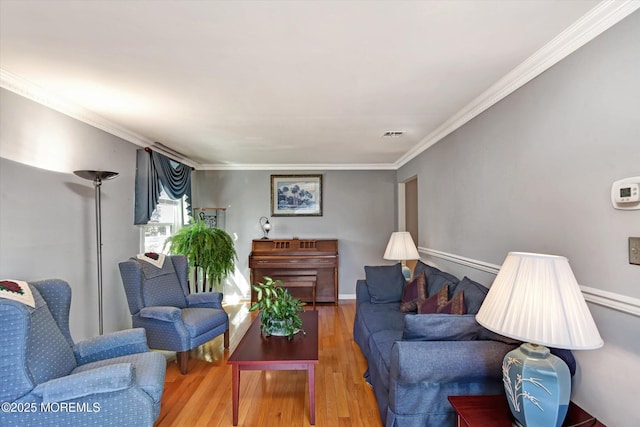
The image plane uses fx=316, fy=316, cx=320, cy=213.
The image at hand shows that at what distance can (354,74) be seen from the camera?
7.11ft

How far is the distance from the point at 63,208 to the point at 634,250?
381 cm

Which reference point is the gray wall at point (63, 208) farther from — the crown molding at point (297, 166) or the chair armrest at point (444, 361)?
the chair armrest at point (444, 361)

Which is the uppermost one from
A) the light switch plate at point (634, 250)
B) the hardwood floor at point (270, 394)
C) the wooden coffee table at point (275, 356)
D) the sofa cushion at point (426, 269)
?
the light switch plate at point (634, 250)

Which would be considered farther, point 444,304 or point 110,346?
point 444,304

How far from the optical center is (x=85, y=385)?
1633 mm

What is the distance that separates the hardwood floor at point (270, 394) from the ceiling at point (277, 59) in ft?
7.78

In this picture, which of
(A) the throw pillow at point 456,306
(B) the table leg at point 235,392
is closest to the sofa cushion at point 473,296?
(A) the throw pillow at point 456,306

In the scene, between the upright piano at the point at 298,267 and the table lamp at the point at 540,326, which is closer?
the table lamp at the point at 540,326

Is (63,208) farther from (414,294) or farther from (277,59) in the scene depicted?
(414,294)

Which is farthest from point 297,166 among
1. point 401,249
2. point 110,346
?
point 110,346

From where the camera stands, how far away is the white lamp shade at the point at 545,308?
3.99 feet

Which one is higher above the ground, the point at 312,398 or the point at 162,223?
the point at 162,223

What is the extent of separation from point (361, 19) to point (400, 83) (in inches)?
33.3

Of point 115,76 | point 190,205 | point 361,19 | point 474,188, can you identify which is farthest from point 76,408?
point 190,205
